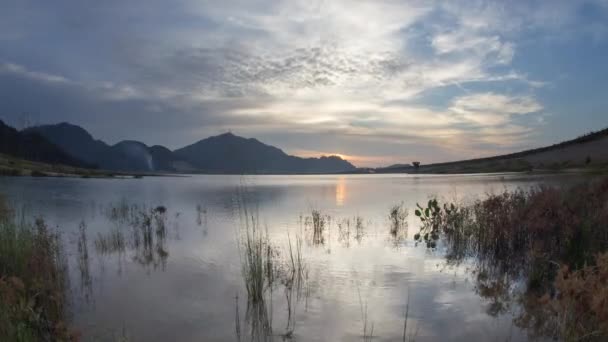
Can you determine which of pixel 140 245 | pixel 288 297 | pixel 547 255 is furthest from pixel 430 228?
pixel 140 245

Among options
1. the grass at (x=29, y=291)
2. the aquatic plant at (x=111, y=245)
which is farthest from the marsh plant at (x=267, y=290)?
the aquatic plant at (x=111, y=245)

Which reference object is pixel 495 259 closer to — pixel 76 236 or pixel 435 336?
pixel 435 336

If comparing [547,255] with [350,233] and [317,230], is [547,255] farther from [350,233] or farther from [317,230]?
[317,230]

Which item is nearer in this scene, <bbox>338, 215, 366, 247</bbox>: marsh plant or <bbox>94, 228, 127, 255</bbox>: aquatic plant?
<bbox>94, 228, 127, 255</bbox>: aquatic plant

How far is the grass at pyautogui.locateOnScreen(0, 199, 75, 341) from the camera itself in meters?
5.73

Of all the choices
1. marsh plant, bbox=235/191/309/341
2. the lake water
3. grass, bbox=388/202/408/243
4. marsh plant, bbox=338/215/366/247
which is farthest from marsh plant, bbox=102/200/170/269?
grass, bbox=388/202/408/243

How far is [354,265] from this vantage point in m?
13.3

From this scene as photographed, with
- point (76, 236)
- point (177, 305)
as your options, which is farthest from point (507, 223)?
point (76, 236)

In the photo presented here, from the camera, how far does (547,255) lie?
11414 mm

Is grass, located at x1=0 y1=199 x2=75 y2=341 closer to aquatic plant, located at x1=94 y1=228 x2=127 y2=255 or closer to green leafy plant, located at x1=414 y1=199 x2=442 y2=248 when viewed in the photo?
aquatic plant, located at x1=94 y1=228 x2=127 y2=255

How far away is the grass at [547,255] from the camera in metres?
6.26

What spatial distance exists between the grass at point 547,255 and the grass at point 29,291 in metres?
7.84

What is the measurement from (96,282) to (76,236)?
32.8 ft

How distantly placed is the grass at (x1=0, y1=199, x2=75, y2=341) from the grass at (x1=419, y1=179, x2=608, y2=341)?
7843 mm
